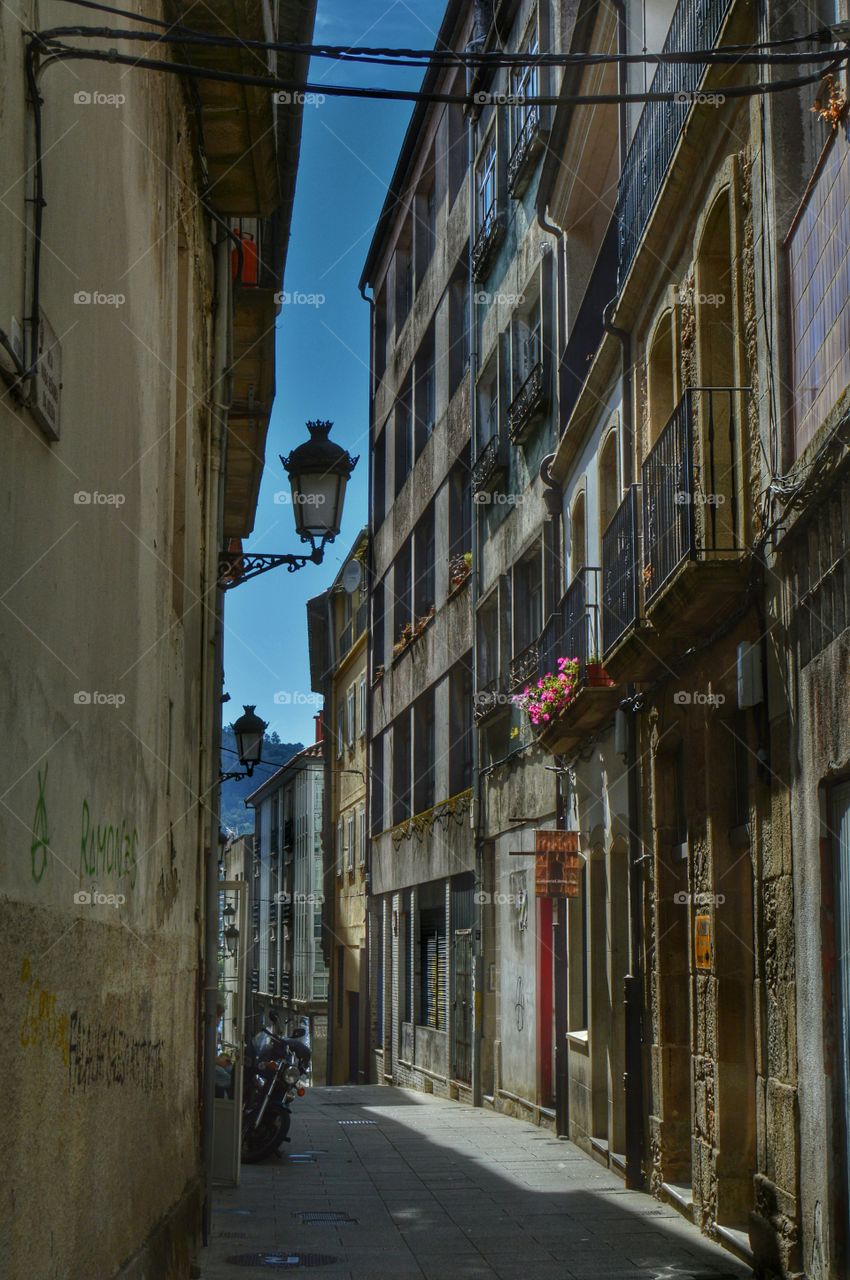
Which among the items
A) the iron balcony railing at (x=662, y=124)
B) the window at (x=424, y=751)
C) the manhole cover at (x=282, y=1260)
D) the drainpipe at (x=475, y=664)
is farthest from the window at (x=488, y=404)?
the manhole cover at (x=282, y=1260)

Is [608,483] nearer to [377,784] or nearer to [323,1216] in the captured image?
[323,1216]

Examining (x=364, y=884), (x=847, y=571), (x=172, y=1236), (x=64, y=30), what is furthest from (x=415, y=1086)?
(x=64, y=30)

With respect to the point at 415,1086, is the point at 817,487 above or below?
above

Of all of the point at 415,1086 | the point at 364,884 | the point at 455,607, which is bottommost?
the point at 415,1086

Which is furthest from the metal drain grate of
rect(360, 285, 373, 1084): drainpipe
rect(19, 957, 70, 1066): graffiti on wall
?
rect(360, 285, 373, 1084): drainpipe

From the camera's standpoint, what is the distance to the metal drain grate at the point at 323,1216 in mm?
11617

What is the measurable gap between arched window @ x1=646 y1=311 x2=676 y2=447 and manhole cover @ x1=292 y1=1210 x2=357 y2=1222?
250 inches

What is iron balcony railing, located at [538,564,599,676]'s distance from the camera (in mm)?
14898

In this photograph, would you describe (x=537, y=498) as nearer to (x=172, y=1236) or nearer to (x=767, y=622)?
(x=767, y=622)

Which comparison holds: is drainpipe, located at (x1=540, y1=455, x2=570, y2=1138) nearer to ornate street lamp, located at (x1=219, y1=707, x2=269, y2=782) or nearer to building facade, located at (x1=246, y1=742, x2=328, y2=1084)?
ornate street lamp, located at (x1=219, y1=707, x2=269, y2=782)

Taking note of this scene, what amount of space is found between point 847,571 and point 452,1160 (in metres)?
9.39

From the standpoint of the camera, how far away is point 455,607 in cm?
2684

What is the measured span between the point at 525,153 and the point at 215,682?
37.4ft

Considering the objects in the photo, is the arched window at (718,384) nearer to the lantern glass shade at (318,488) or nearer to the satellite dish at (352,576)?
the lantern glass shade at (318,488)
